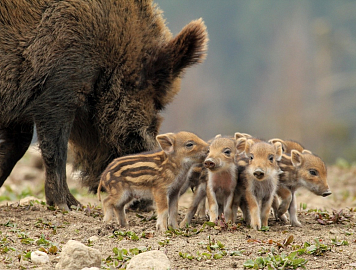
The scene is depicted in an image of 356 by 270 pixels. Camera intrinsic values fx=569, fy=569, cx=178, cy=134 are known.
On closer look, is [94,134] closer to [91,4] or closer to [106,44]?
[106,44]

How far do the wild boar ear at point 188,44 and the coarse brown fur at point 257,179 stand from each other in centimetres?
203

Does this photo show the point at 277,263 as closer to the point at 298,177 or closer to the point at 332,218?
the point at 298,177

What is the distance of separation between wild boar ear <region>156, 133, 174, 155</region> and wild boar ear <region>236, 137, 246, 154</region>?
2.33ft

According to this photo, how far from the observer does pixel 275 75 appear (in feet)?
186

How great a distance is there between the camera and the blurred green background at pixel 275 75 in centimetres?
4388

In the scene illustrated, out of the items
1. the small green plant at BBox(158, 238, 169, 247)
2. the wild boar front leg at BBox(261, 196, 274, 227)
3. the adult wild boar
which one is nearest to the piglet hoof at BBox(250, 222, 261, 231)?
the wild boar front leg at BBox(261, 196, 274, 227)

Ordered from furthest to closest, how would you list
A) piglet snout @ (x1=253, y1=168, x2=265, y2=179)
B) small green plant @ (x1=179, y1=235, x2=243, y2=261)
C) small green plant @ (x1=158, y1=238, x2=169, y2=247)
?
piglet snout @ (x1=253, y1=168, x2=265, y2=179) < small green plant @ (x1=158, y1=238, x2=169, y2=247) < small green plant @ (x1=179, y1=235, x2=243, y2=261)

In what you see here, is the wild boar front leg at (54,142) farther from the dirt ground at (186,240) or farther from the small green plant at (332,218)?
the small green plant at (332,218)

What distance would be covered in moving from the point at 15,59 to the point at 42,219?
1.94 m

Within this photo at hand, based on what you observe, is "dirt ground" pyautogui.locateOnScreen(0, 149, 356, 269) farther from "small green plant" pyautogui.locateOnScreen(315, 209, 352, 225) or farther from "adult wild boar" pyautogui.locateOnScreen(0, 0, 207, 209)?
"adult wild boar" pyautogui.locateOnScreen(0, 0, 207, 209)

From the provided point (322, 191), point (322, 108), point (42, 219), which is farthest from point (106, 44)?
point (322, 108)

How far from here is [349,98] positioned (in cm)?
4891

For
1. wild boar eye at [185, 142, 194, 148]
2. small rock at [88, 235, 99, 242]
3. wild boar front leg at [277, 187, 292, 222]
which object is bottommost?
small rock at [88, 235, 99, 242]

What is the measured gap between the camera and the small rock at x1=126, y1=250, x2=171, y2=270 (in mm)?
4344
